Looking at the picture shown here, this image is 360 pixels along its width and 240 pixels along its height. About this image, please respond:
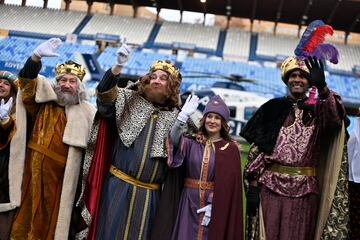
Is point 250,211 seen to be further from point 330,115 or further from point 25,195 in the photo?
point 25,195

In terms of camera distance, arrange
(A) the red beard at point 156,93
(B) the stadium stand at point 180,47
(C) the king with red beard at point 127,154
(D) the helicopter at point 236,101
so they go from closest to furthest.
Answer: (C) the king with red beard at point 127,154 < (A) the red beard at point 156,93 < (D) the helicopter at point 236,101 < (B) the stadium stand at point 180,47

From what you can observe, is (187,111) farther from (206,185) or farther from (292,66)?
(292,66)

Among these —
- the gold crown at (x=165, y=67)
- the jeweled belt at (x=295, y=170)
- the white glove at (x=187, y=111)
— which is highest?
the gold crown at (x=165, y=67)

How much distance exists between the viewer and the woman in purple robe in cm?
307

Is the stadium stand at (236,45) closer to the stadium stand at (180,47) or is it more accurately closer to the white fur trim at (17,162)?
the stadium stand at (180,47)

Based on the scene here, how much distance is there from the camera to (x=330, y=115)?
2.93 metres

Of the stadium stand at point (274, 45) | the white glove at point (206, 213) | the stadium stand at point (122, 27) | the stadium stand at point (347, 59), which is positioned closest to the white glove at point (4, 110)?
the white glove at point (206, 213)

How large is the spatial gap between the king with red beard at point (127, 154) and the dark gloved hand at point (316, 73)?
983mm

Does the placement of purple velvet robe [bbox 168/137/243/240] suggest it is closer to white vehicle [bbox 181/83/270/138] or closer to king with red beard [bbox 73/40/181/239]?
king with red beard [bbox 73/40/181/239]

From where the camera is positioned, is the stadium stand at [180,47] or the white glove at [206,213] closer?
the white glove at [206,213]

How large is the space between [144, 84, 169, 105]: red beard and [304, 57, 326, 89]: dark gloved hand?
1025 mm

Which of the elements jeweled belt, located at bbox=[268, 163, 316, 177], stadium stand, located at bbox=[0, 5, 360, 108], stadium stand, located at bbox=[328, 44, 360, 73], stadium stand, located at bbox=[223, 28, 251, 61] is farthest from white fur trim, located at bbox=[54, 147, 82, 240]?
stadium stand, located at bbox=[328, 44, 360, 73]

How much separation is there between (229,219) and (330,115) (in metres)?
0.98

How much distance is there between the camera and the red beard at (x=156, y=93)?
3.25 meters
